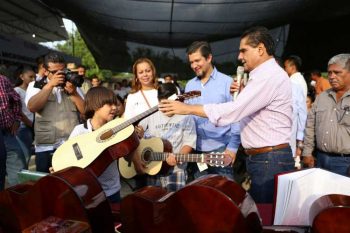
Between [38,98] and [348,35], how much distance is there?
5503 millimetres

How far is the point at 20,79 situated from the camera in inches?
177

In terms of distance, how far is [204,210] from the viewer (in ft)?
2.48

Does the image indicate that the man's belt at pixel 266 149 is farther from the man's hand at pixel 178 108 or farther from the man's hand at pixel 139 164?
the man's hand at pixel 139 164

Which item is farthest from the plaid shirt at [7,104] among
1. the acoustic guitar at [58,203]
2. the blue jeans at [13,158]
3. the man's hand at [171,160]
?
the acoustic guitar at [58,203]

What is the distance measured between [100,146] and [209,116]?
664 millimetres

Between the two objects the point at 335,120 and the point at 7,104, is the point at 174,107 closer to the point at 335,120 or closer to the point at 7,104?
the point at 335,120

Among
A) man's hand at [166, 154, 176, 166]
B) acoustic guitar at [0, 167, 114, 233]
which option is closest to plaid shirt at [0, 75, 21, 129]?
man's hand at [166, 154, 176, 166]

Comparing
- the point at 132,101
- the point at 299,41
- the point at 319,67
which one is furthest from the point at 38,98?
the point at 319,67

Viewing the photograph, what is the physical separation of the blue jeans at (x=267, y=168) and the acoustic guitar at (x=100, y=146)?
0.73 metres

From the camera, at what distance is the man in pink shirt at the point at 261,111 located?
176 centimetres

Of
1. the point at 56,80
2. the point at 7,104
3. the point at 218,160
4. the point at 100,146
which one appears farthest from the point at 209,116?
the point at 7,104

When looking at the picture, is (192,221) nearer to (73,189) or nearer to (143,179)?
(73,189)

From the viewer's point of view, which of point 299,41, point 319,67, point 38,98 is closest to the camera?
point 38,98

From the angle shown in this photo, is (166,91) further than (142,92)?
No
